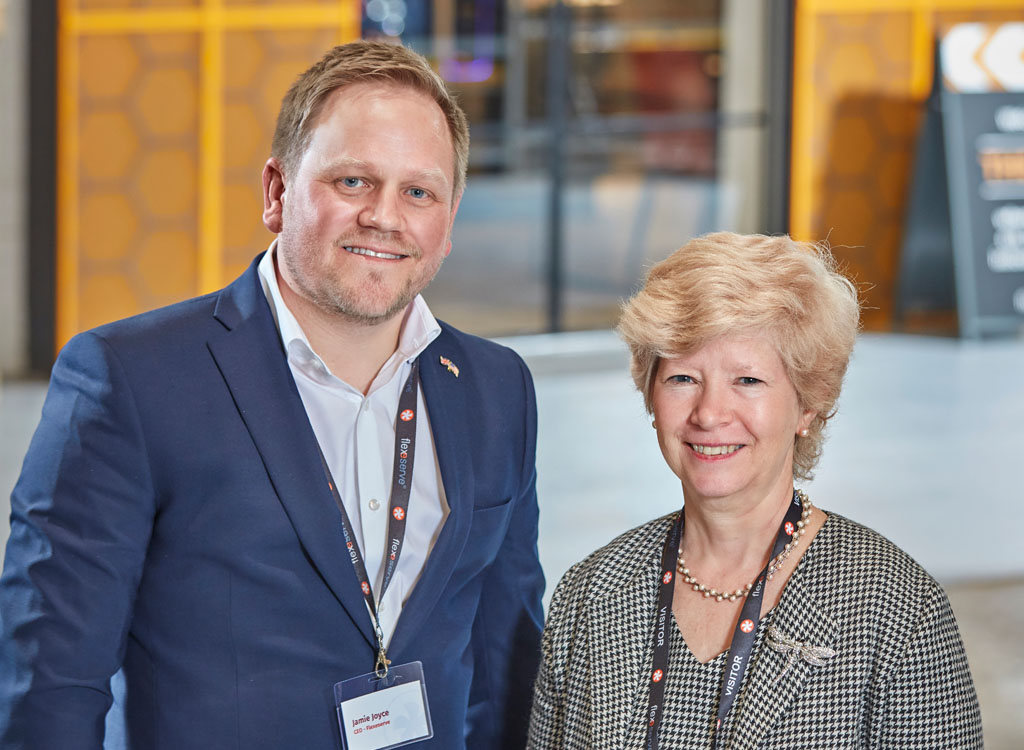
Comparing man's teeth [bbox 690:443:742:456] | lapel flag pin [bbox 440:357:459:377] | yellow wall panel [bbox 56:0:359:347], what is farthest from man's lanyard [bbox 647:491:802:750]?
yellow wall panel [bbox 56:0:359:347]

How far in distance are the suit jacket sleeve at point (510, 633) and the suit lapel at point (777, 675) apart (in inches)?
18.7

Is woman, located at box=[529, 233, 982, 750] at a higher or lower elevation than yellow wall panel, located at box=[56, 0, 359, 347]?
lower

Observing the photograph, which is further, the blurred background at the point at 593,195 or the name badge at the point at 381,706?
the blurred background at the point at 593,195

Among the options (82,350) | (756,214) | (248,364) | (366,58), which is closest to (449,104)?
(366,58)

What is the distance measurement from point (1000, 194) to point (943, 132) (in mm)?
528

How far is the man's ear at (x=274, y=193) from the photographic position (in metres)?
1.92

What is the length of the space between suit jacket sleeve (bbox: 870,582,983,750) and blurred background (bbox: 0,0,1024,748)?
1.78 metres

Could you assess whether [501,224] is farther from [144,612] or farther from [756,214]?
[144,612]

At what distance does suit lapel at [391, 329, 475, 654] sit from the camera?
72.1 inches

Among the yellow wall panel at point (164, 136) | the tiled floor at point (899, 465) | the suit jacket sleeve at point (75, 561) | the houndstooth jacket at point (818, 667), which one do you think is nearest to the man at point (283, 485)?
the suit jacket sleeve at point (75, 561)

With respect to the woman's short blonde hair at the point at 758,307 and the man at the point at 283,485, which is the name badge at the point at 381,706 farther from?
the woman's short blonde hair at the point at 758,307

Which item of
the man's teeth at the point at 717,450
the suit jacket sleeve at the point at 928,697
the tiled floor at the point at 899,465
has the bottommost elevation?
the tiled floor at the point at 899,465

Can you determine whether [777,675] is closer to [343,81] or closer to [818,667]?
[818,667]

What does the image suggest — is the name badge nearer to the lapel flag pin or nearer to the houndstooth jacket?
the houndstooth jacket
